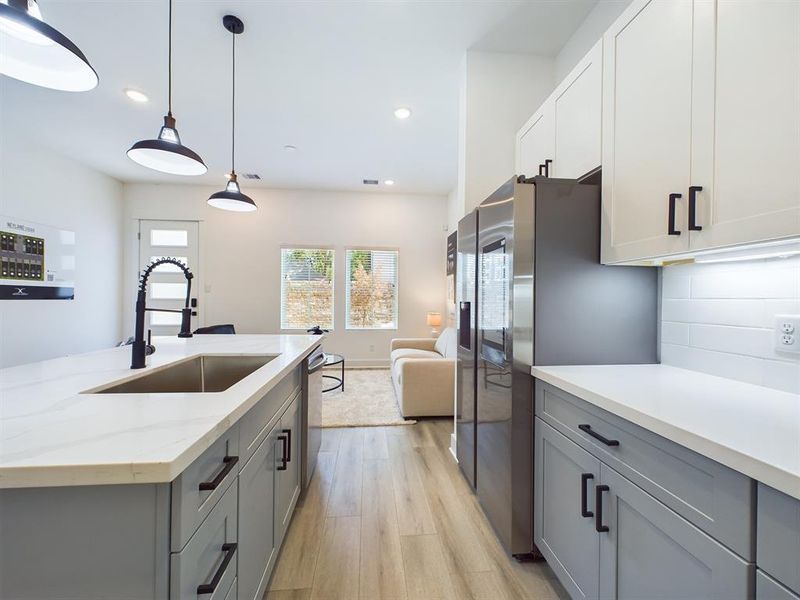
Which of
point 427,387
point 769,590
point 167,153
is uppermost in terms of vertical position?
point 167,153

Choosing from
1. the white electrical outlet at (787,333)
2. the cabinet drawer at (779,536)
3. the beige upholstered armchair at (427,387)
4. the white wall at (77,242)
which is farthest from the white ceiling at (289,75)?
the cabinet drawer at (779,536)

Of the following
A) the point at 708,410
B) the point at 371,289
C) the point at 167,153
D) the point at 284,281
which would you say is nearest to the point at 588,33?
the point at 708,410

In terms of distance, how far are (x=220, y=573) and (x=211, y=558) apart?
2.4 inches

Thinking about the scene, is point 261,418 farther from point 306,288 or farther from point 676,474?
point 306,288

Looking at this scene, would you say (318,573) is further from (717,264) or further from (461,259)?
(717,264)

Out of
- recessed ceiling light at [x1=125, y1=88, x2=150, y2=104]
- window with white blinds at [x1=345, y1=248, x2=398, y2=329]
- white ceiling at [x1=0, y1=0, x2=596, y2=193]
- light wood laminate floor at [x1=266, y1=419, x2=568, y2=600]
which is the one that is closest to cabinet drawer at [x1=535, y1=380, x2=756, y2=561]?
light wood laminate floor at [x1=266, y1=419, x2=568, y2=600]

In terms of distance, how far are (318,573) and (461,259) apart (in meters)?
1.84

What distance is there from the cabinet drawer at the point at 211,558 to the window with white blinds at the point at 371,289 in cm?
464

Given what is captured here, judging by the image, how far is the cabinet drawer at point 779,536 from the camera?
0.58 m

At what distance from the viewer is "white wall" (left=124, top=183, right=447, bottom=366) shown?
209 inches

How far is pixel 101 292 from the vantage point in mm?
4789

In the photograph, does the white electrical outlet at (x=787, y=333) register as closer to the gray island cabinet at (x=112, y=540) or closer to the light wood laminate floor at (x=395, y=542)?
the light wood laminate floor at (x=395, y=542)

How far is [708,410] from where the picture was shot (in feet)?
2.99

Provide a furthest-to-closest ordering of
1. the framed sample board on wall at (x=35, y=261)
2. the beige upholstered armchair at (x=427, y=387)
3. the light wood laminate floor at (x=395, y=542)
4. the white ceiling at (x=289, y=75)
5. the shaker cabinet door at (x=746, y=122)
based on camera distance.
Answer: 1. the framed sample board on wall at (x=35, y=261)
2. the beige upholstered armchair at (x=427, y=387)
3. the white ceiling at (x=289, y=75)
4. the light wood laminate floor at (x=395, y=542)
5. the shaker cabinet door at (x=746, y=122)
